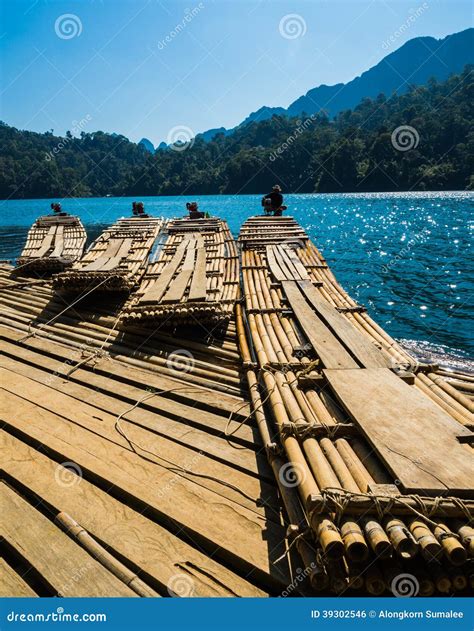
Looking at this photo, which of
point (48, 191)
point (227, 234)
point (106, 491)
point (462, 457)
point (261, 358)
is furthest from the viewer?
point (48, 191)

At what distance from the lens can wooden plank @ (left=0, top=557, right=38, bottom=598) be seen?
4266 millimetres

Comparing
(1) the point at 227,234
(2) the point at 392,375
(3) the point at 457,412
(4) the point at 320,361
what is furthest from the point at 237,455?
(1) the point at 227,234

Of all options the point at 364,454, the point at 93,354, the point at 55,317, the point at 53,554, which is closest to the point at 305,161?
the point at 55,317

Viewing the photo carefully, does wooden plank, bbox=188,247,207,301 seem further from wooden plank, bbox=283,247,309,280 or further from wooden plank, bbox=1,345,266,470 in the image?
wooden plank, bbox=283,247,309,280

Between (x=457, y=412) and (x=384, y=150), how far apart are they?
11998 cm

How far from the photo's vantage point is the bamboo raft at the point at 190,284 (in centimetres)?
998

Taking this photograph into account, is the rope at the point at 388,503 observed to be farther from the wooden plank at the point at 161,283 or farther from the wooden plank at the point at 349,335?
the wooden plank at the point at 161,283

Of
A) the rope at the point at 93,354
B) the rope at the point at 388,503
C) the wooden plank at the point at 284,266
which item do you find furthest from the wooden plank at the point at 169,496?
the wooden plank at the point at 284,266

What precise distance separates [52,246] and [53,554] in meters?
18.4

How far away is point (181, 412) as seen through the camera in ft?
23.5

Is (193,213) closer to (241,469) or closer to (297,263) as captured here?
(297,263)

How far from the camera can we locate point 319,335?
8.55 metres

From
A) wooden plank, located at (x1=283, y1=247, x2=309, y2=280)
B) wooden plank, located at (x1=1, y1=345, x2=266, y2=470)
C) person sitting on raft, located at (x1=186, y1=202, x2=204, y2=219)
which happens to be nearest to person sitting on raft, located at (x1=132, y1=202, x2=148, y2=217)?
person sitting on raft, located at (x1=186, y1=202, x2=204, y2=219)

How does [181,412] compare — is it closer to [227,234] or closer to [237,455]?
[237,455]
